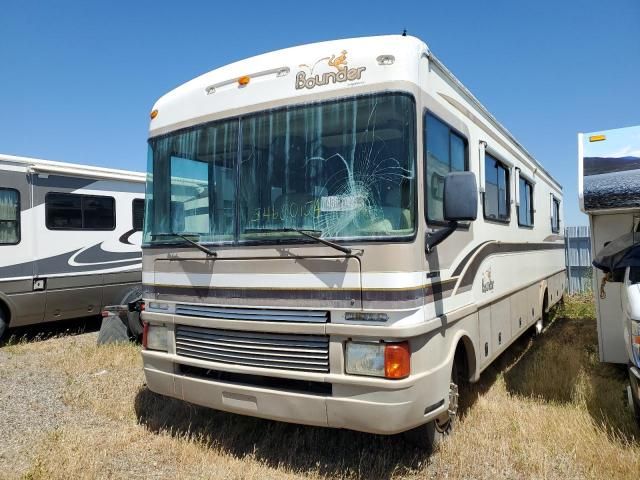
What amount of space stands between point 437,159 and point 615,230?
114 inches

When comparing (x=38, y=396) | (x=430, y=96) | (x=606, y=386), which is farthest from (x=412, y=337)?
(x=38, y=396)

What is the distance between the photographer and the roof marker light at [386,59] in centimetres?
348

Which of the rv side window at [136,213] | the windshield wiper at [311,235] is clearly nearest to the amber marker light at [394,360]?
the windshield wiper at [311,235]

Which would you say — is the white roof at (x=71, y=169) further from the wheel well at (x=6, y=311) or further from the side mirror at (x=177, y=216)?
the side mirror at (x=177, y=216)

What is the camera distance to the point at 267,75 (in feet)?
12.8

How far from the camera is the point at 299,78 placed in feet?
12.4

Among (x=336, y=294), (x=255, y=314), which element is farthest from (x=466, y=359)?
(x=255, y=314)

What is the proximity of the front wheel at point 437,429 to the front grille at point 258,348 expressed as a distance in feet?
3.18

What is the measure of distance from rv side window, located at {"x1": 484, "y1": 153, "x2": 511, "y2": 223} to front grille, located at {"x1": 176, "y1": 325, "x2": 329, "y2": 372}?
7.88ft

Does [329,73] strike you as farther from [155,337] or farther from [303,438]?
[303,438]

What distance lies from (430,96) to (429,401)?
2.08 meters

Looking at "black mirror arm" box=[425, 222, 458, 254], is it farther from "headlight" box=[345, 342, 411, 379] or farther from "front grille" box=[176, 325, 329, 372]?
"front grille" box=[176, 325, 329, 372]

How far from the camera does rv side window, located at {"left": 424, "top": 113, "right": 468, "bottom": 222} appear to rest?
3623 millimetres

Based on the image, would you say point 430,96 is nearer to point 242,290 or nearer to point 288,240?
point 288,240
